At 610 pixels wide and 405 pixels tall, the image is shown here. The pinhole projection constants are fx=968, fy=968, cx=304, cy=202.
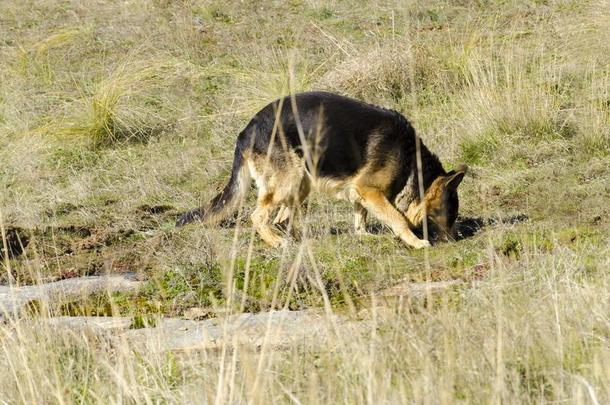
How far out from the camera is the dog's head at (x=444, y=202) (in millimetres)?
7148

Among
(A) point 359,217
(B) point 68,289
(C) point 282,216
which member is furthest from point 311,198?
(B) point 68,289

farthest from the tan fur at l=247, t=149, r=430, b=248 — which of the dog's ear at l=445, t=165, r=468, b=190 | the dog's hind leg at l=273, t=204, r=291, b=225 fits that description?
the dog's ear at l=445, t=165, r=468, b=190

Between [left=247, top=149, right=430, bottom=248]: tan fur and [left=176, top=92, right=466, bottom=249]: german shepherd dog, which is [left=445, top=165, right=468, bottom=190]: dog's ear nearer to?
[left=176, top=92, right=466, bottom=249]: german shepherd dog

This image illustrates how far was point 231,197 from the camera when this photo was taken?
25.3 ft

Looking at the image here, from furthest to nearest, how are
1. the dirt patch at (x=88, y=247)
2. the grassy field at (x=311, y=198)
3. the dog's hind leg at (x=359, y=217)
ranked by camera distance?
the dog's hind leg at (x=359, y=217) → the dirt patch at (x=88, y=247) → the grassy field at (x=311, y=198)

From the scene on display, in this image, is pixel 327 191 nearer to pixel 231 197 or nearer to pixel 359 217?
pixel 359 217

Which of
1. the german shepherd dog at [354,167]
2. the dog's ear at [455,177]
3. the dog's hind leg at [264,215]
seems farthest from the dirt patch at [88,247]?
the dog's ear at [455,177]

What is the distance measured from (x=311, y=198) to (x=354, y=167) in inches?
41.3

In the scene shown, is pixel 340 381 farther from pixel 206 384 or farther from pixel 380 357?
pixel 206 384

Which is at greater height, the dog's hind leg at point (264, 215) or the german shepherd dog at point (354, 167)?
the german shepherd dog at point (354, 167)

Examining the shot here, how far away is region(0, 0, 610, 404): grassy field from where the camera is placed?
150 inches

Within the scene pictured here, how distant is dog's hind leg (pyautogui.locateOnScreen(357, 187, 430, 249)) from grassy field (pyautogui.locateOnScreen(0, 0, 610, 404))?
15cm

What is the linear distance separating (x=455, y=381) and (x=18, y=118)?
8613 mm

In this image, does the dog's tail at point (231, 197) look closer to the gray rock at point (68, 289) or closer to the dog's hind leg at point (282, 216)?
the dog's hind leg at point (282, 216)
